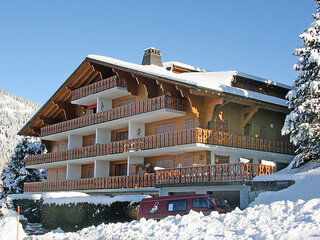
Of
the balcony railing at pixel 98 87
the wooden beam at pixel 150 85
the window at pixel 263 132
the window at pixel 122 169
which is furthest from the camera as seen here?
the window at pixel 122 169

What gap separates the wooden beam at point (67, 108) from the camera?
4075 centimetres

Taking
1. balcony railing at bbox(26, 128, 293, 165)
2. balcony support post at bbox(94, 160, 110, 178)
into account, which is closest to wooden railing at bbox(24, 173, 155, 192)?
balcony support post at bbox(94, 160, 110, 178)

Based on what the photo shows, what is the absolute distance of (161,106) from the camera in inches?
1126

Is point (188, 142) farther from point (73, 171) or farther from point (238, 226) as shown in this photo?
point (73, 171)

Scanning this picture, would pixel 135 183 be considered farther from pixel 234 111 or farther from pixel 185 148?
pixel 234 111

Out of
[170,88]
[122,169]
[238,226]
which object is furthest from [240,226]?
[122,169]

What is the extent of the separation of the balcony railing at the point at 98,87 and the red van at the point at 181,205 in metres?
14.2

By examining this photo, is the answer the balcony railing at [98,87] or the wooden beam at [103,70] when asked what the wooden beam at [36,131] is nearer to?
the balcony railing at [98,87]

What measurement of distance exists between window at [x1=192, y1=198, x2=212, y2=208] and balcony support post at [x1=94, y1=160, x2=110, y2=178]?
16983 mm

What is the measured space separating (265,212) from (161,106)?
14767 mm

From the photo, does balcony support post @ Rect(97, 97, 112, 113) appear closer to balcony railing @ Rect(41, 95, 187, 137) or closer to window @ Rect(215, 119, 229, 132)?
balcony railing @ Rect(41, 95, 187, 137)

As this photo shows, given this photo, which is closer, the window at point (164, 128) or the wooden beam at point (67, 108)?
the window at point (164, 128)

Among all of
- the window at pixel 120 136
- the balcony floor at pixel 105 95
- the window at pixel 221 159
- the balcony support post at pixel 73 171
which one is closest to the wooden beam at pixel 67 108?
the balcony floor at pixel 105 95

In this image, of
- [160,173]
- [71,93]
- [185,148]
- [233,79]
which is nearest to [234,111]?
[233,79]
